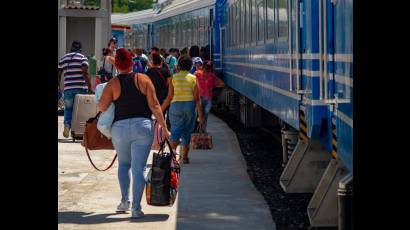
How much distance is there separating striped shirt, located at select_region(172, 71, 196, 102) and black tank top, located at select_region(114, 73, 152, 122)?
355 centimetres

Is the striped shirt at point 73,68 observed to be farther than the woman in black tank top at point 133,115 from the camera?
Yes

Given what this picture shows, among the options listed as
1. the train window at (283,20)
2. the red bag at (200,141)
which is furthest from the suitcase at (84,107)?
the train window at (283,20)

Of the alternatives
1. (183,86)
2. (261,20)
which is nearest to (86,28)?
(261,20)

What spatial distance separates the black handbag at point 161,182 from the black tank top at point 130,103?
0.39 metres

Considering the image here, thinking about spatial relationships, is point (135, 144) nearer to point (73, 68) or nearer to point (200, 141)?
point (200, 141)

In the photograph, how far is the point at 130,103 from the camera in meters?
9.32

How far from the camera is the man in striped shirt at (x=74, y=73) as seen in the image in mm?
15719

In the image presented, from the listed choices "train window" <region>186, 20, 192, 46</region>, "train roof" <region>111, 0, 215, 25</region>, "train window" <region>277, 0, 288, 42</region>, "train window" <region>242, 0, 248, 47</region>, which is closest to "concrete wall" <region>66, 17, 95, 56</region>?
"train roof" <region>111, 0, 215, 25</region>

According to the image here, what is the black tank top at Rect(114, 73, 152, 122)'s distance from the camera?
9312mm

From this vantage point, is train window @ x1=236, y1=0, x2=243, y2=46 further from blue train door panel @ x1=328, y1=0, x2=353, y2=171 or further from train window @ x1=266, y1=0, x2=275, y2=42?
blue train door panel @ x1=328, y1=0, x2=353, y2=171

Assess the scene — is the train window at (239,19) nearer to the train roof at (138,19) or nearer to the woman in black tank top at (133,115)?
the woman in black tank top at (133,115)

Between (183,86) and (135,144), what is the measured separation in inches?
145

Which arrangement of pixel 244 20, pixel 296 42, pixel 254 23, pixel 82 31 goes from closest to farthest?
pixel 296 42 < pixel 254 23 < pixel 244 20 < pixel 82 31
